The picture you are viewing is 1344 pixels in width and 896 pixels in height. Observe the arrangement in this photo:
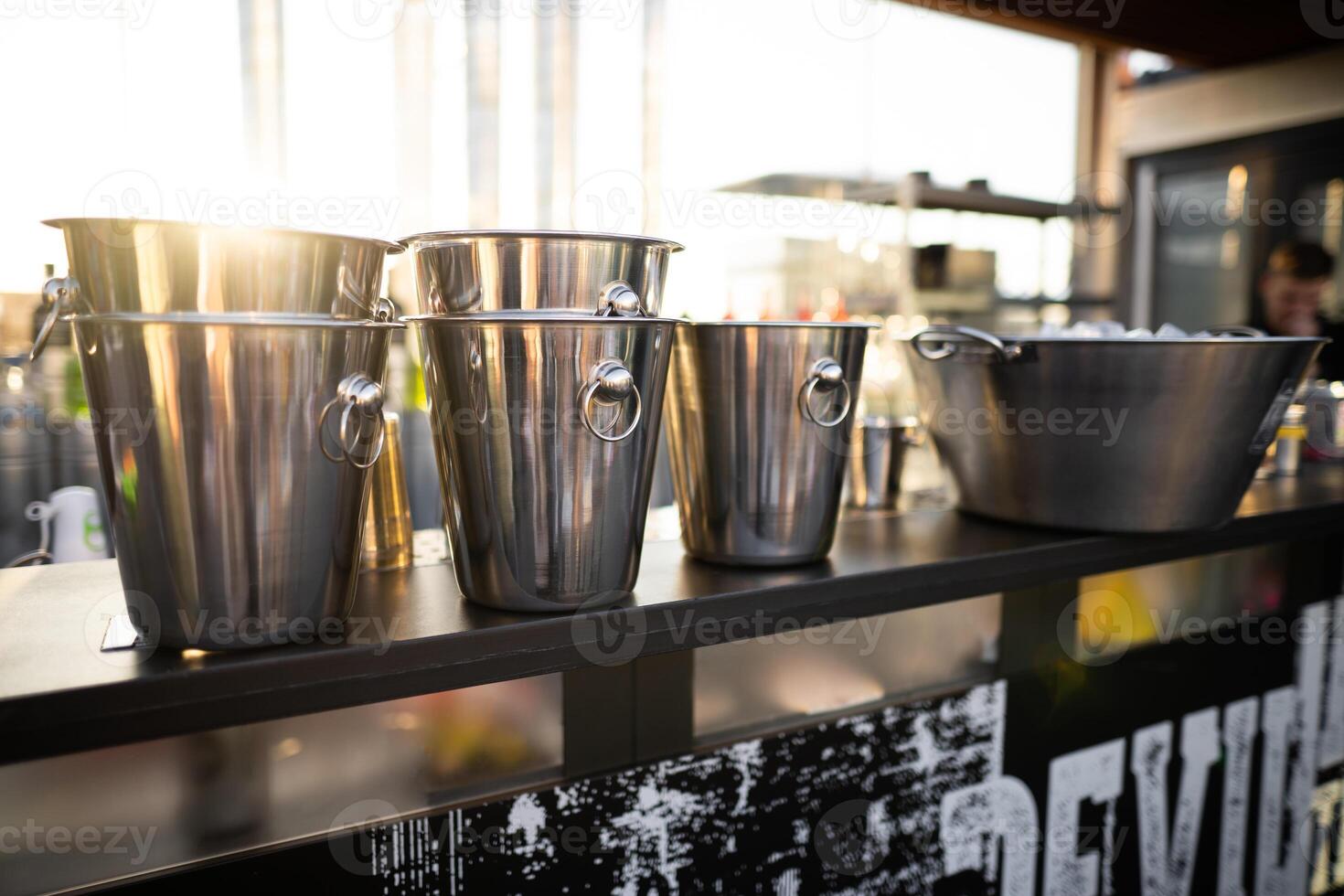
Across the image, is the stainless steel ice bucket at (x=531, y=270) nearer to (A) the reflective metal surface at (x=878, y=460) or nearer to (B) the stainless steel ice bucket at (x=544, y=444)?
(B) the stainless steel ice bucket at (x=544, y=444)

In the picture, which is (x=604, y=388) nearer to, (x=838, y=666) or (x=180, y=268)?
(x=180, y=268)

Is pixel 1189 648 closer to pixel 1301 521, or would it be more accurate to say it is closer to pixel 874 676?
pixel 1301 521

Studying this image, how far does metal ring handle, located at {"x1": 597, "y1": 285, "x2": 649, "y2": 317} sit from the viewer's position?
694 millimetres

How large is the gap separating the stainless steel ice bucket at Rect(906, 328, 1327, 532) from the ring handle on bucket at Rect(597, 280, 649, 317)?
1.63ft

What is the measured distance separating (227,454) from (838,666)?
2.58ft

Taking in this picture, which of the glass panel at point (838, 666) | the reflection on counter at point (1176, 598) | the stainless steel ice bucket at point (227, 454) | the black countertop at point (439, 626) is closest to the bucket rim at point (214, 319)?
the stainless steel ice bucket at point (227, 454)

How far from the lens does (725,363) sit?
841 mm

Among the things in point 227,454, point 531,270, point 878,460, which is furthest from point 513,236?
point 878,460

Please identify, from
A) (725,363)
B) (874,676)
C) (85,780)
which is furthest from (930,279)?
(85,780)

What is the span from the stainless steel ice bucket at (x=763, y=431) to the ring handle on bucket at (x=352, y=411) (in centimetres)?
32

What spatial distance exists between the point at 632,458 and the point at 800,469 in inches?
8.1

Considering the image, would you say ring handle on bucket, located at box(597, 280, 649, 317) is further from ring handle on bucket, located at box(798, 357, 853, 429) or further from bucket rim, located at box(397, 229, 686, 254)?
ring handle on bucket, located at box(798, 357, 853, 429)

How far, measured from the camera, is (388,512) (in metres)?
0.88

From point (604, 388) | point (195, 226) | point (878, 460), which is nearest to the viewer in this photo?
point (195, 226)
